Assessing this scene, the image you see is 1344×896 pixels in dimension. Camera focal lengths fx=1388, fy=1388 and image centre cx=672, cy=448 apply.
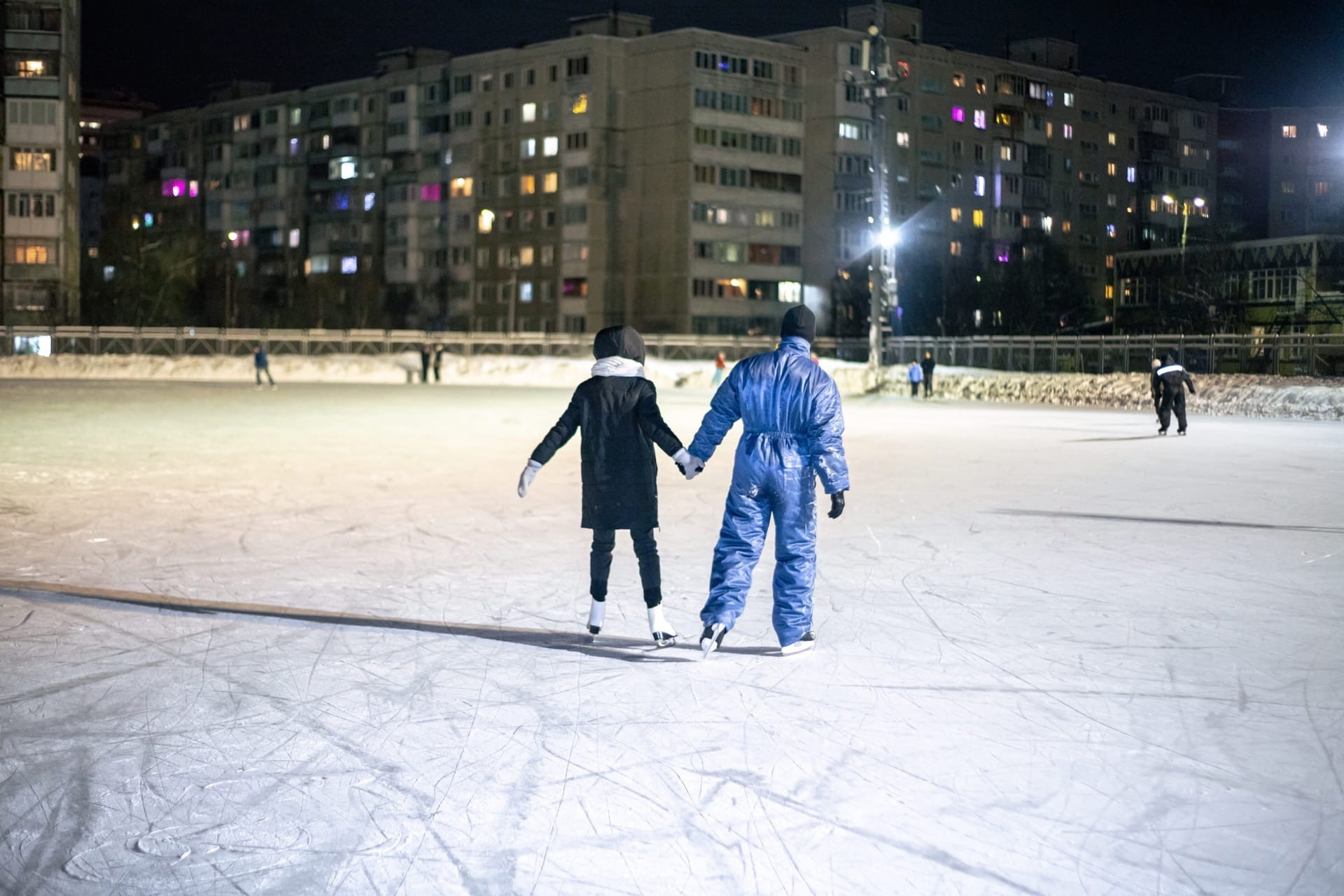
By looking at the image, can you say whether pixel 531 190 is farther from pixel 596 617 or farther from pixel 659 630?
pixel 659 630

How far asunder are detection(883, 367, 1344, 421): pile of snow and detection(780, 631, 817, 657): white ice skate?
25664mm

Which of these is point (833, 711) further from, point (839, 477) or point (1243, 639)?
point (1243, 639)

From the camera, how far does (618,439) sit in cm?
636

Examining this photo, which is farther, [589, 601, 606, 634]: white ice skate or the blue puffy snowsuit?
[589, 601, 606, 634]: white ice skate

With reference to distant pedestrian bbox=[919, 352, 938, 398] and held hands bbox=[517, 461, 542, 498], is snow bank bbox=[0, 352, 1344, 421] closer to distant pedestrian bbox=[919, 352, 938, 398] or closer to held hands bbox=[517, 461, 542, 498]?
distant pedestrian bbox=[919, 352, 938, 398]

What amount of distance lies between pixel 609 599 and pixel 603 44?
7795 cm

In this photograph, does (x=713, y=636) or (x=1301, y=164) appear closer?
(x=713, y=636)

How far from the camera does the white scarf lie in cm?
639

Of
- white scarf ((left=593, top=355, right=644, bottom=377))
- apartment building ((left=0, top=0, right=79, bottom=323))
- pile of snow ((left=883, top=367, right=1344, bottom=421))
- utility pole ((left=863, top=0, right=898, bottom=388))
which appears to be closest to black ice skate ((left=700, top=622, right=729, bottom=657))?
white scarf ((left=593, top=355, right=644, bottom=377))

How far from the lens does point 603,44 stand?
81.8 m

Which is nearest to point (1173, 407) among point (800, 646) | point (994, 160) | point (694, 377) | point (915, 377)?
point (915, 377)

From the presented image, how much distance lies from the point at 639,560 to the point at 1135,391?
1166 inches

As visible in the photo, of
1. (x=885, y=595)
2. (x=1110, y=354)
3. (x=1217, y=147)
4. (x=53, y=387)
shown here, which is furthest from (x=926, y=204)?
(x=885, y=595)

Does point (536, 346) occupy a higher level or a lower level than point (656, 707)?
higher
